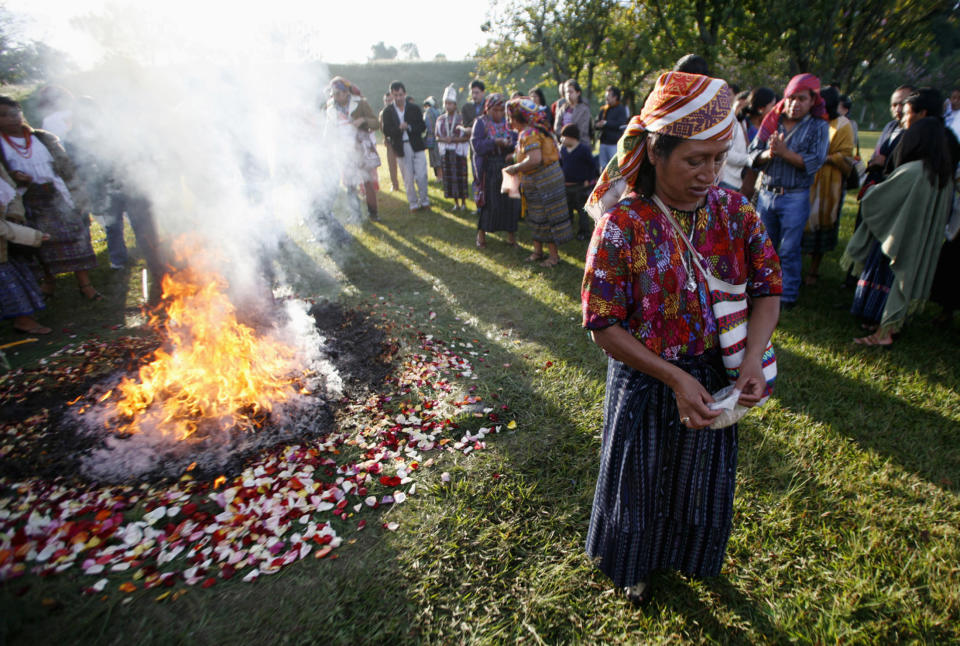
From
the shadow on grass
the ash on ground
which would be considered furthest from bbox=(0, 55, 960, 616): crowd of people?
the ash on ground

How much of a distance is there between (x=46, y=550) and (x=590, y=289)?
3.32 m

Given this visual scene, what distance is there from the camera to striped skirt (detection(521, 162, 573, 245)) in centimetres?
674

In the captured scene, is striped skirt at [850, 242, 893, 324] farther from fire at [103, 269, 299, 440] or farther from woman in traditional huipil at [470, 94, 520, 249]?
fire at [103, 269, 299, 440]

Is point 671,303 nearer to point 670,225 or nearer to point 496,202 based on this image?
point 670,225

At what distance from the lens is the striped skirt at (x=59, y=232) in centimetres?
587

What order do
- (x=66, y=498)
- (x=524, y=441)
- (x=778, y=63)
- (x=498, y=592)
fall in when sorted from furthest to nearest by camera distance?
1. (x=778, y=63)
2. (x=524, y=441)
3. (x=66, y=498)
4. (x=498, y=592)

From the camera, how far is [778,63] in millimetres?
17891

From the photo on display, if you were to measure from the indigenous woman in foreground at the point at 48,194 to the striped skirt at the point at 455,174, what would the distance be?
21.5ft

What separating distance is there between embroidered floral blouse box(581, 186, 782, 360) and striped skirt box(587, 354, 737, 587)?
170 mm

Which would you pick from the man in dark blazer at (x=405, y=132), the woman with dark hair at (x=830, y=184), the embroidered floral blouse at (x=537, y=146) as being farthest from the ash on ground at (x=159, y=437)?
the man in dark blazer at (x=405, y=132)

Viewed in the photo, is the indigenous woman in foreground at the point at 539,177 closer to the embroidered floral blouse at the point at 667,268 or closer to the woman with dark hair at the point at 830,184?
the woman with dark hair at the point at 830,184

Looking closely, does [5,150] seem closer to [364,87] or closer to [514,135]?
[514,135]

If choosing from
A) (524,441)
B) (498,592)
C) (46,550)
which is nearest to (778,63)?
(524,441)

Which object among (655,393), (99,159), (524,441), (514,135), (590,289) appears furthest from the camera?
(514,135)
